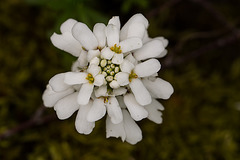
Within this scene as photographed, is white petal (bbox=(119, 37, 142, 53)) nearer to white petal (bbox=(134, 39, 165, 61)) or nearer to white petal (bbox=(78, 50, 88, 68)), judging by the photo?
white petal (bbox=(134, 39, 165, 61))

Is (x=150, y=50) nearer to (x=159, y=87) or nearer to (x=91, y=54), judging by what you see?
(x=159, y=87)

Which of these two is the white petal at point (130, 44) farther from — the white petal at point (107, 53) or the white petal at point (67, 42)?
the white petal at point (67, 42)

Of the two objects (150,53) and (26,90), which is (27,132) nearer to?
(26,90)

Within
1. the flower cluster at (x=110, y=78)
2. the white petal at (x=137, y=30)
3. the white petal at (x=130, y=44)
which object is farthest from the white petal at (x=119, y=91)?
the white petal at (x=137, y=30)

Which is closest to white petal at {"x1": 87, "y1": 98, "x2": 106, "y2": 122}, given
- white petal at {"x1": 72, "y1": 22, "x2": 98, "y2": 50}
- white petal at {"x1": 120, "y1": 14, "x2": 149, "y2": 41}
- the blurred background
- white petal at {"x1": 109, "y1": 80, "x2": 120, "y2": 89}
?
white petal at {"x1": 109, "y1": 80, "x2": 120, "y2": 89}

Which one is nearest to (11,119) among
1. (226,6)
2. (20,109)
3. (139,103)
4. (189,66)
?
(20,109)
